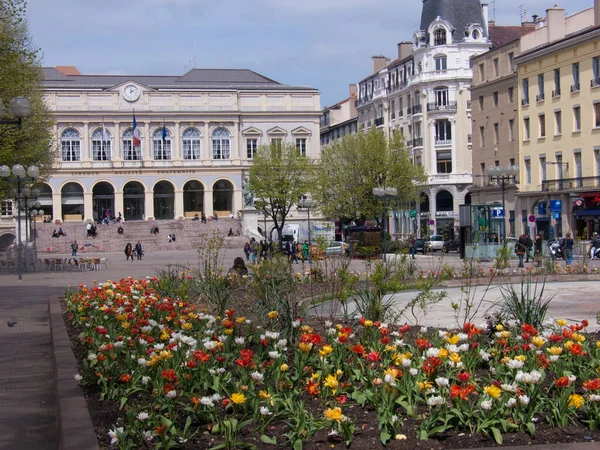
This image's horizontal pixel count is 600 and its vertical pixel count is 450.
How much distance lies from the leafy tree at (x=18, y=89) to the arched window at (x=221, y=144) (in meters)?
49.6

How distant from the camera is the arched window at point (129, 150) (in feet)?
295

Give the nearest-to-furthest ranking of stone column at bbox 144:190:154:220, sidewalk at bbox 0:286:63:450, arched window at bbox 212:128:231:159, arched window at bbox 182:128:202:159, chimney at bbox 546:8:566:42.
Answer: sidewalk at bbox 0:286:63:450 < chimney at bbox 546:8:566:42 < stone column at bbox 144:190:154:220 < arched window at bbox 182:128:202:159 < arched window at bbox 212:128:231:159

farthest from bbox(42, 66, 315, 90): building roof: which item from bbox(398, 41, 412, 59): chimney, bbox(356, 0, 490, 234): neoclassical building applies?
bbox(356, 0, 490, 234): neoclassical building

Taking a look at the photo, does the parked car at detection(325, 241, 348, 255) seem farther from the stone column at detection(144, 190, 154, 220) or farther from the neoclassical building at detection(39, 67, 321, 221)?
the stone column at detection(144, 190, 154, 220)

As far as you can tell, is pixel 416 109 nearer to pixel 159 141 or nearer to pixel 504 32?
pixel 504 32

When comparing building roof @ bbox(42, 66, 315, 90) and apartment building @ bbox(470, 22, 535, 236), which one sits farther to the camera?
building roof @ bbox(42, 66, 315, 90)

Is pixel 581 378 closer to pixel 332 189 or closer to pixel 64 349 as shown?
pixel 64 349

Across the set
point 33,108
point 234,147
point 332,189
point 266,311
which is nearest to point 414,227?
point 332,189

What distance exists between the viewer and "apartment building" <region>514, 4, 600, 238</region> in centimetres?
4841

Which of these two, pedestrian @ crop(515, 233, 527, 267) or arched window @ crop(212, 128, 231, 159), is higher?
arched window @ crop(212, 128, 231, 159)

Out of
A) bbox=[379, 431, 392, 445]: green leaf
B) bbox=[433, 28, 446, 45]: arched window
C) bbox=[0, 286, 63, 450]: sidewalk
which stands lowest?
bbox=[0, 286, 63, 450]: sidewalk

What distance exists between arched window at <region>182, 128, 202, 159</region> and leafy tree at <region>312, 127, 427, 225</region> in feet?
92.1

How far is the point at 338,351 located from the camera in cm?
826

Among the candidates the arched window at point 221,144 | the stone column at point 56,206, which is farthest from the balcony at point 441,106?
the stone column at point 56,206
